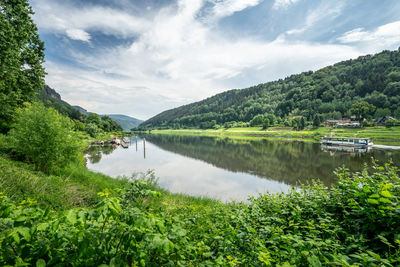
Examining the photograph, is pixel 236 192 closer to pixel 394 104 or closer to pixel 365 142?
pixel 365 142

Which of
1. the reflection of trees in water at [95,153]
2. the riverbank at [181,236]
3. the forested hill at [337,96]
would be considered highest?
the forested hill at [337,96]

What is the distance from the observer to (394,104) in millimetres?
95688

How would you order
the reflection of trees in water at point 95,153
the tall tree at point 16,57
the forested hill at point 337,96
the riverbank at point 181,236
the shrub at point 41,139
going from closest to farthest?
the riverbank at point 181,236 < the shrub at point 41,139 < the tall tree at point 16,57 < the reflection of trees in water at point 95,153 < the forested hill at point 337,96

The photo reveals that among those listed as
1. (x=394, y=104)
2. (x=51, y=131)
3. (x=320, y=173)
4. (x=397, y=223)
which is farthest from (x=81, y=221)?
(x=394, y=104)

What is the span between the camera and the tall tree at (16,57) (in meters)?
13.5

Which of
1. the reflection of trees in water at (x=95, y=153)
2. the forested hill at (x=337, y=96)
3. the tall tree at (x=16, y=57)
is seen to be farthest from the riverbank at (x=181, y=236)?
the forested hill at (x=337, y=96)

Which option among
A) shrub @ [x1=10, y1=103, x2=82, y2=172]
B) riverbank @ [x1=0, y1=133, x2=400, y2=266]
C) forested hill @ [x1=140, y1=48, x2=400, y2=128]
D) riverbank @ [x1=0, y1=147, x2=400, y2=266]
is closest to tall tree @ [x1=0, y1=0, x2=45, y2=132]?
shrub @ [x1=10, y1=103, x2=82, y2=172]

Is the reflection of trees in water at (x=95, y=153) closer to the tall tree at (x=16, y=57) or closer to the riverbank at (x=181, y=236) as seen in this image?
the tall tree at (x=16, y=57)

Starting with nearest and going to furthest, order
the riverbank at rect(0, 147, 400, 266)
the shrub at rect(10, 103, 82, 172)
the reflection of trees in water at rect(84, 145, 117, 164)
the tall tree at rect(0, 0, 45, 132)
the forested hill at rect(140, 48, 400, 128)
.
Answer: the riverbank at rect(0, 147, 400, 266) < the shrub at rect(10, 103, 82, 172) < the tall tree at rect(0, 0, 45, 132) < the reflection of trees in water at rect(84, 145, 117, 164) < the forested hill at rect(140, 48, 400, 128)

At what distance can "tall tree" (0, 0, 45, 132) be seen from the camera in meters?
13.5

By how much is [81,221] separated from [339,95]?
6863 inches

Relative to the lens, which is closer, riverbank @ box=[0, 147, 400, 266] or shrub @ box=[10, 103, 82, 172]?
riverbank @ box=[0, 147, 400, 266]

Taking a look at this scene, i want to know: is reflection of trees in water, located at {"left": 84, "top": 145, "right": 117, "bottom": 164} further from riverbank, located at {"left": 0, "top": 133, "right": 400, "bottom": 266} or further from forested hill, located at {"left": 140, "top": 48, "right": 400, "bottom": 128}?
forested hill, located at {"left": 140, "top": 48, "right": 400, "bottom": 128}

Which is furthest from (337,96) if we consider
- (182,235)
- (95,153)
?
(182,235)
